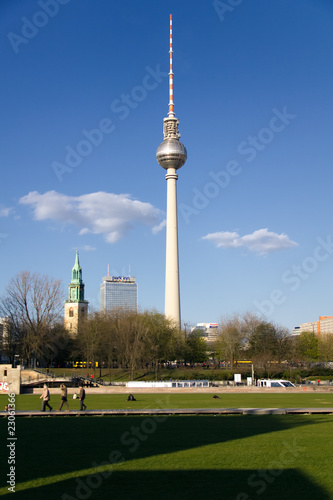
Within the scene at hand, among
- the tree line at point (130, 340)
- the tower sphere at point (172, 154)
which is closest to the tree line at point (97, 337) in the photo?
the tree line at point (130, 340)

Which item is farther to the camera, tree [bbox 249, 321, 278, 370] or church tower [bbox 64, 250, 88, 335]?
church tower [bbox 64, 250, 88, 335]

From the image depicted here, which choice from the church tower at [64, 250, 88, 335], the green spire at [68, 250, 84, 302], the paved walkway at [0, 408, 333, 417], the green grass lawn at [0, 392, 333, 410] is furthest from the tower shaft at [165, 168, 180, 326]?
the paved walkway at [0, 408, 333, 417]

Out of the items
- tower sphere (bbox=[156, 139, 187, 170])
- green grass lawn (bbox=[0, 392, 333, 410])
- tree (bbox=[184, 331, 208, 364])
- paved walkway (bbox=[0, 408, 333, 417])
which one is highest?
tower sphere (bbox=[156, 139, 187, 170])

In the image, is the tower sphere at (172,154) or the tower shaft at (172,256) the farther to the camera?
the tower sphere at (172,154)

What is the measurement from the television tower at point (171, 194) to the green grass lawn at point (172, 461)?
345 ft

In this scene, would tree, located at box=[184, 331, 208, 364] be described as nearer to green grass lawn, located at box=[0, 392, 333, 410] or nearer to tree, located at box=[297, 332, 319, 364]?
tree, located at box=[297, 332, 319, 364]

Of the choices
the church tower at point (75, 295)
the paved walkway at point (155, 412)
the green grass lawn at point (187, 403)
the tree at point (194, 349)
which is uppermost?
the church tower at point (75, 295)

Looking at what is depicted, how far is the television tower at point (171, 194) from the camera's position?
132m

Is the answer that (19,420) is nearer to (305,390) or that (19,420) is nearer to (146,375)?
(305,390)

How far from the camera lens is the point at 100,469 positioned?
15.4 metres

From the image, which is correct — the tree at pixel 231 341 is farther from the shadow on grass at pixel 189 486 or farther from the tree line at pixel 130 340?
the shadow on grass at pixel 189 486

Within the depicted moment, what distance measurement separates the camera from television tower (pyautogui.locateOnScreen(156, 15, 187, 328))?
132 metres

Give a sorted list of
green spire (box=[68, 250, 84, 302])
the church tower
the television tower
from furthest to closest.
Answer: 1. green spire (box=[68, 250, 84, 302])
2. the church tower
3. the television tower

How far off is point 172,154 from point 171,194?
10022 mm
